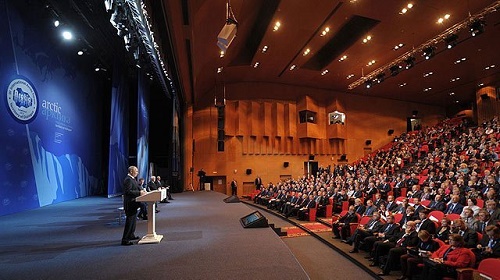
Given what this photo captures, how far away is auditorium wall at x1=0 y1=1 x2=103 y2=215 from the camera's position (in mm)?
6527

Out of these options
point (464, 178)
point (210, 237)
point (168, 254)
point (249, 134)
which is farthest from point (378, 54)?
point (168, 254)

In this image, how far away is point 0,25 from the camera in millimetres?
6344

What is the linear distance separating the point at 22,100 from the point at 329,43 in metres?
10.7

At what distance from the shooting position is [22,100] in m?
7.00

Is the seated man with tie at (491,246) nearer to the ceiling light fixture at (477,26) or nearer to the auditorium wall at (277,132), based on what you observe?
the ceiling light fixture at (477,26)

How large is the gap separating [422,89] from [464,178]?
11.2 metres

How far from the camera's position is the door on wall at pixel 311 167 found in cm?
1769

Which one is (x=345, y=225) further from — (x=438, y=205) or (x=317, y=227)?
(x=438, y=205)

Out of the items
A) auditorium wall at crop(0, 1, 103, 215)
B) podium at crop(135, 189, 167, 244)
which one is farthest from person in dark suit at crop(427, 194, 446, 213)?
auditorium wall at crop(0, 1, 103, 215)

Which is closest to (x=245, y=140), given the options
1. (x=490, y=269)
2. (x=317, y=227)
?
(x=317, y=227)

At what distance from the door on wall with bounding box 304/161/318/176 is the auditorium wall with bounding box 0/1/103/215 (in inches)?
450

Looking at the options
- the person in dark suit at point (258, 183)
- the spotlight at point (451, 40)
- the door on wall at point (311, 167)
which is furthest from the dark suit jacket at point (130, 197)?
the door on wall at point (311, 167)

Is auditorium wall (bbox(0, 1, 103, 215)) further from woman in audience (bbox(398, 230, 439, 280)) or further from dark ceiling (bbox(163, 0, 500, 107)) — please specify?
woman in audience (bbox(398, 230, 439, 280))

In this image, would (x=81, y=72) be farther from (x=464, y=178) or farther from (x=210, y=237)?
(x=464, y=178)
